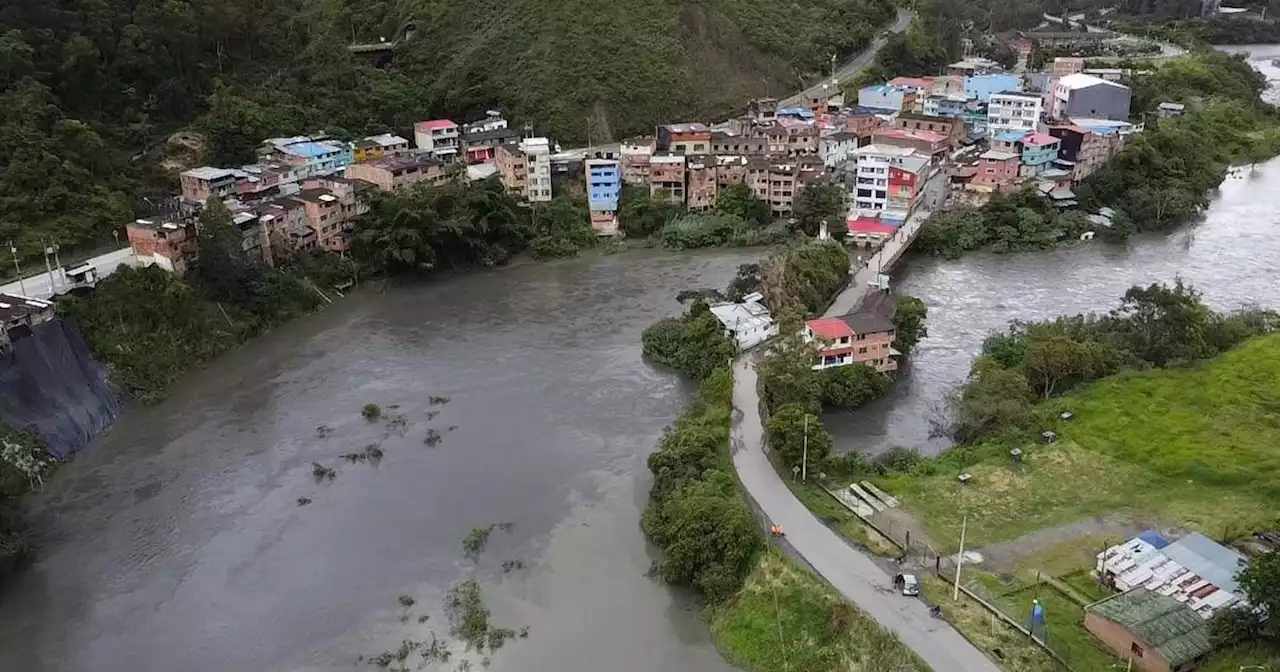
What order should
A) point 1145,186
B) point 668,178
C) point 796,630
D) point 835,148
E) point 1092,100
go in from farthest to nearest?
point 1092,100, point 835,148, point 1145,186, point 668,178, point 796,630

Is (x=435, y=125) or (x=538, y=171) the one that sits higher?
(x=435, y=125)

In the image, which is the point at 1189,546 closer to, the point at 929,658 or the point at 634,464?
the point at 929,658

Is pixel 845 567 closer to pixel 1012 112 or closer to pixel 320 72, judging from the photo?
pixel 320 72

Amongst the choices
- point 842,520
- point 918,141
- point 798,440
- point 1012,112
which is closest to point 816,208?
point 918,141

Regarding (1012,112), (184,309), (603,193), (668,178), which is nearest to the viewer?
(184,309)

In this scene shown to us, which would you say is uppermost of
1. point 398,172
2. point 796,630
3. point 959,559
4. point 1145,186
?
point 398,172

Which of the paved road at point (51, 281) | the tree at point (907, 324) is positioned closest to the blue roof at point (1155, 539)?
the tree at point (907, 324)

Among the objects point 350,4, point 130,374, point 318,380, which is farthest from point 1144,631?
point 350,4
